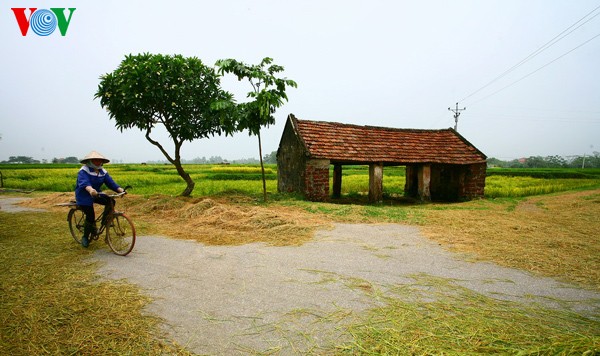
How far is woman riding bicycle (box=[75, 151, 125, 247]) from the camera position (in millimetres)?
5449

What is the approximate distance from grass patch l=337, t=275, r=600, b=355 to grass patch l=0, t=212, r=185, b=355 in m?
1.83

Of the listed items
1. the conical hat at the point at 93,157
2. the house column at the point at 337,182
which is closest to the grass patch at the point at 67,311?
the conical hat at the point at 93,157

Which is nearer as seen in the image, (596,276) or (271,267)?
(596,276)

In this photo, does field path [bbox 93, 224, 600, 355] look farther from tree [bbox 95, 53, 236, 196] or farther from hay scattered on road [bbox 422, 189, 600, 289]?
tree [bbox 95, 53, 236, 196]

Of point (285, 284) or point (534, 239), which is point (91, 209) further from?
point (534, 239)

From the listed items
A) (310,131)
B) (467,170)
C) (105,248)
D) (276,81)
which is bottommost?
(105,248)

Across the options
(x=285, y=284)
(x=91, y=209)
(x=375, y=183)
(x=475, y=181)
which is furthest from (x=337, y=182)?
(x=285, y=284)

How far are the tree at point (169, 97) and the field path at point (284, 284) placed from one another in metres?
7.03

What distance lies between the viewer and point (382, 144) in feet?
49.9

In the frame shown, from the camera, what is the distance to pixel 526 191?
16875mm

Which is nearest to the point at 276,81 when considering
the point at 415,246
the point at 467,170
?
the point at 415,246

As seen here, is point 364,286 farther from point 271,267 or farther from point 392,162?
point 392,162

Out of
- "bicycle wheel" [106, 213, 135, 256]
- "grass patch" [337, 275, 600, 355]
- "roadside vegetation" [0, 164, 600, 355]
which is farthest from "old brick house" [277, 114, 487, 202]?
"grass patch" [337, 275, 600, 355]

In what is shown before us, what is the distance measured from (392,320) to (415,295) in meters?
0.81
